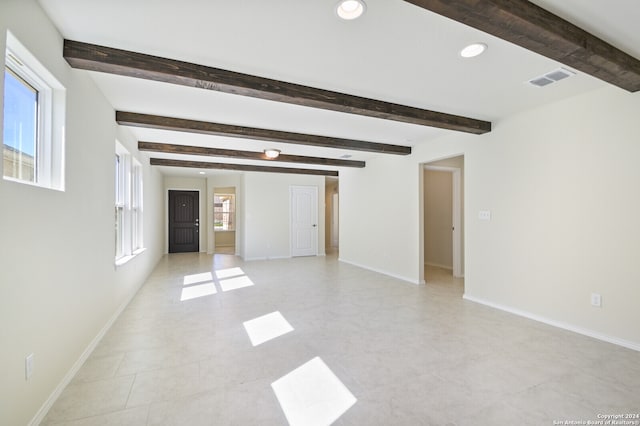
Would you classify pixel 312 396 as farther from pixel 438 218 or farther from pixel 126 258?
pixel 438 218

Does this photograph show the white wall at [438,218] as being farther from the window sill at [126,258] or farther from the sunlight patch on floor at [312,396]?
the window sill at [126,258]

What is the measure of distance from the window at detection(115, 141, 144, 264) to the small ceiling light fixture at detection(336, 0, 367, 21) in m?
3.30

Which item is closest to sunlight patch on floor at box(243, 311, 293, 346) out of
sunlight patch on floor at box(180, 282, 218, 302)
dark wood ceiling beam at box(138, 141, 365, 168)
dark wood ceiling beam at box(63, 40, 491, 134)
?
sunlight patch on floor at box(180, 282, 218, 302)

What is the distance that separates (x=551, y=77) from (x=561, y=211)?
1.46m

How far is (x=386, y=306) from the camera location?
13.5 feet

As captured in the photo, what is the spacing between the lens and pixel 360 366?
248 centimetres

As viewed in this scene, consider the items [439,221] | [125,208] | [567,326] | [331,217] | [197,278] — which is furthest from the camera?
[331,217]

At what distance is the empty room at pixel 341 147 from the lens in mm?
1826

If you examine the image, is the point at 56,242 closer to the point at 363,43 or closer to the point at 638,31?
the point at 363,43

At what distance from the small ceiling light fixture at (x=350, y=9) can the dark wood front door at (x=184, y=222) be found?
29.8ft

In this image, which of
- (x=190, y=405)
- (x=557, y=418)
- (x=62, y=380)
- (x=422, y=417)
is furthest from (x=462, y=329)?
(x=62, y=380)

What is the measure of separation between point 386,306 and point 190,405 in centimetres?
275

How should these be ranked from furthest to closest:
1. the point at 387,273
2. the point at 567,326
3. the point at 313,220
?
the point at 313,220 → the point at 387,273 → the point at 567,326

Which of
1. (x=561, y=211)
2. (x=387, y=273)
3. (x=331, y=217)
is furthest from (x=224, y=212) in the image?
(x=561, y=211)
